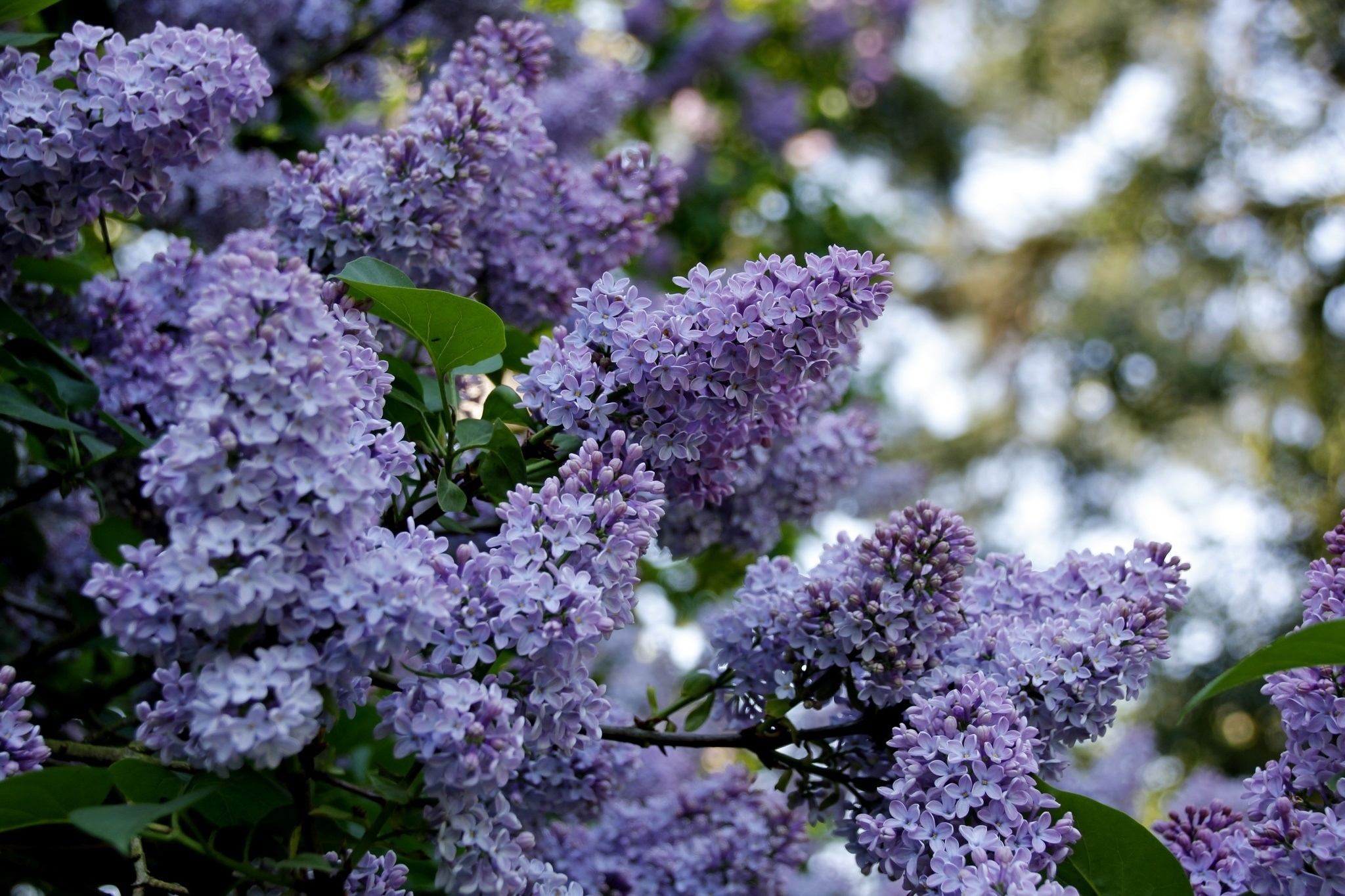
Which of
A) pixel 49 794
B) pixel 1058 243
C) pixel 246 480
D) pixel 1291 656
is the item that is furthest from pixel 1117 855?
pixel 1058 243

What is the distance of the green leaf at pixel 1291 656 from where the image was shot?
122 cm

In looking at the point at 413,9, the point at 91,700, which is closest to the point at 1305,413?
the point at 413,9

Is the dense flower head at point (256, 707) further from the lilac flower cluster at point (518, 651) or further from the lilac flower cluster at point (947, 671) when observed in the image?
the lilac flower cluster at point (947, 671)

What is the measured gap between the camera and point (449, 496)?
4.78 ft

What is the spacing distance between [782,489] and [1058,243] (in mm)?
6216

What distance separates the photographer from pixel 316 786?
1.51 m

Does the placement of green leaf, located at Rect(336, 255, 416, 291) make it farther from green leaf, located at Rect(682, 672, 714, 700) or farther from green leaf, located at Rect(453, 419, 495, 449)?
green leaf, located at Rect(682, 672, 714, 700)

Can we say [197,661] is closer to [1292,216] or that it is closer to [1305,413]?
[1305,413]

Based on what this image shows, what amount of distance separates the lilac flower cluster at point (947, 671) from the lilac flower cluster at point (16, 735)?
0.94 m

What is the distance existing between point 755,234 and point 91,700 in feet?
11.7

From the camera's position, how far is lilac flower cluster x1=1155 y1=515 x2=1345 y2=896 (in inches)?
55.5

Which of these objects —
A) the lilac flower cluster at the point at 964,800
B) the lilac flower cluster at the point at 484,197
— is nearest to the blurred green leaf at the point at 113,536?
the lilac flower cluster at the point at 484,197

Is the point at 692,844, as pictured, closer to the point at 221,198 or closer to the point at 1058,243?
the point at 221,198

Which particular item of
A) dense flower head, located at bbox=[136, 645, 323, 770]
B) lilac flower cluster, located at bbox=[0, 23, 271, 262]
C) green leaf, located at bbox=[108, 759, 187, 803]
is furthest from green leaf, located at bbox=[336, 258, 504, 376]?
green leaf, located at bbox=[108, 759, 187, 803]
